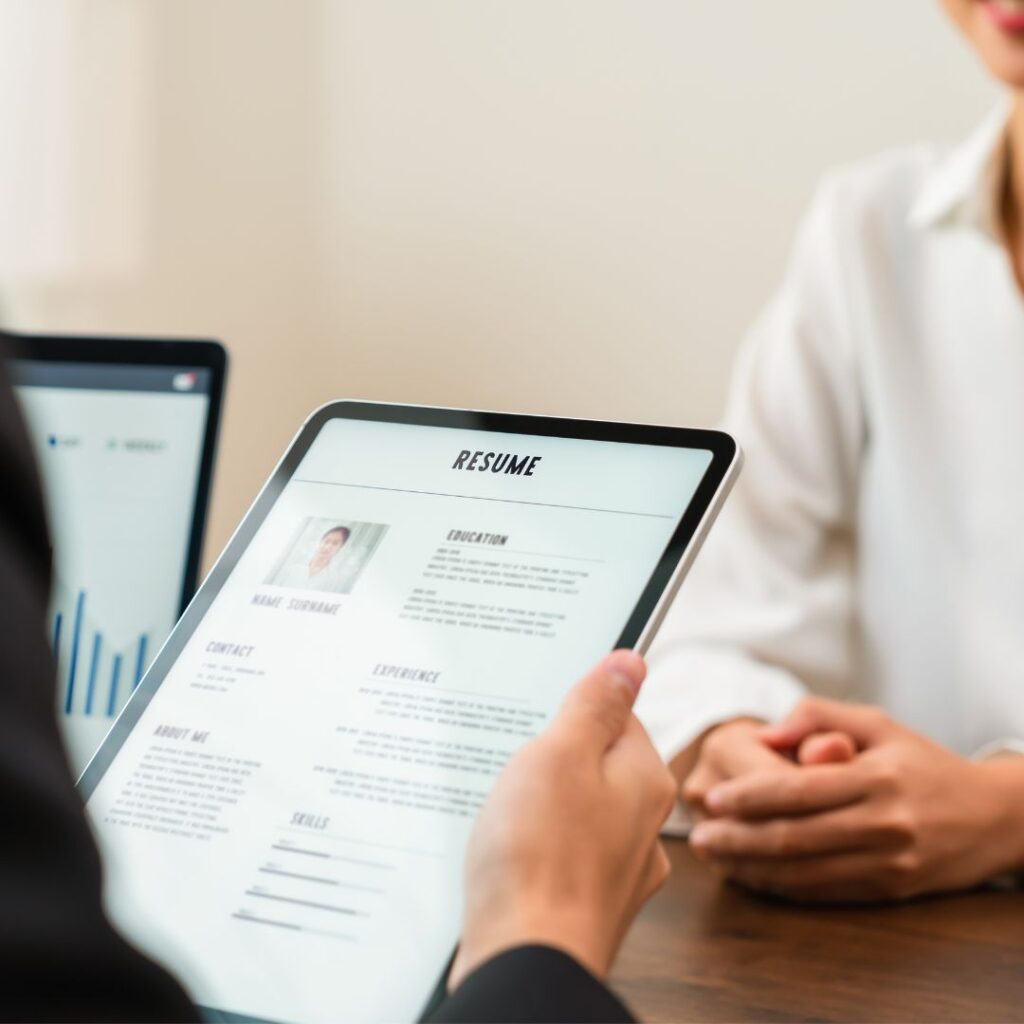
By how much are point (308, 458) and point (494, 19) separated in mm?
1180

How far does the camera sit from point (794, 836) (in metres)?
0.68

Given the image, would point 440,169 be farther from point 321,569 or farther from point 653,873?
point 653,873

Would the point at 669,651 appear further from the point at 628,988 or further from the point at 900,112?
the point at 900,112

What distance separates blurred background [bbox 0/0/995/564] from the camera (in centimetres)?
138

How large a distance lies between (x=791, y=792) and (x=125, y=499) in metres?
0.37

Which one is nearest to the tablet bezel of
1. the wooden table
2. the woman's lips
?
the wooden table

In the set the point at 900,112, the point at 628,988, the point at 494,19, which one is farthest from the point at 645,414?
the point at 628,988

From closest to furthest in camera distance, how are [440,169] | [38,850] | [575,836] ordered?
[38,850], [575,836], [440,169]

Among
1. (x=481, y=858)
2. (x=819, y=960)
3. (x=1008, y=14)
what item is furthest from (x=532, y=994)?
(x=1008, y=14)

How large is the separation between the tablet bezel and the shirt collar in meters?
0.69

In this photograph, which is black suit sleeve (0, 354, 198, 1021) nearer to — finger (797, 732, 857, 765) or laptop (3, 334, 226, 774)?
laptop (3, 334, 226, 774)

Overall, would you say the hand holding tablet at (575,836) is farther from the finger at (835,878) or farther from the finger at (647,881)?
the finger at (835,878)

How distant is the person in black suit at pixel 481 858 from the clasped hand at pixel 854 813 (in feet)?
1.01

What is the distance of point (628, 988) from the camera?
0.53m
